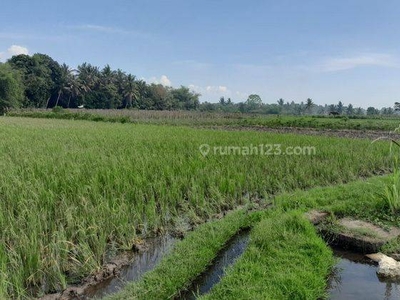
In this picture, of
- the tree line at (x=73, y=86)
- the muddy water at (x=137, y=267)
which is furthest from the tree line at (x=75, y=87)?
the muddy water at (x=137, y=267)

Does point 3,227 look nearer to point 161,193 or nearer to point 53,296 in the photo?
point 53,296

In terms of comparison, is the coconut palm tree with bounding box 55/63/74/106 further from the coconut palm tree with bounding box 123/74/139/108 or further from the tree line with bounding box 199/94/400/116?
the tree line with bounding box 199/94/400/116

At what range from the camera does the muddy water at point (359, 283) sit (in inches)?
122

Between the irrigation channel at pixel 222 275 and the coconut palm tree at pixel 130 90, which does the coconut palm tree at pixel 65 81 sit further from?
the irrigation channel at pixel 222 275

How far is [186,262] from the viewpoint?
11.3 ft

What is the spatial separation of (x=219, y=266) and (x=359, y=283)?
144 centimetres

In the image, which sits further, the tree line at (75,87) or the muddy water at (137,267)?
the tree line at (75,87)

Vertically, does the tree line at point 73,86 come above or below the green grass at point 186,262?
above

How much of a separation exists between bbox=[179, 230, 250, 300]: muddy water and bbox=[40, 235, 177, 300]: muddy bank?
1.88 feet

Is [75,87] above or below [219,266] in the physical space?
above

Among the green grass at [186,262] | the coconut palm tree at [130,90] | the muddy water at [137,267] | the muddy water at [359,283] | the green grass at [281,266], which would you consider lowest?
the muddy water at [137,267]

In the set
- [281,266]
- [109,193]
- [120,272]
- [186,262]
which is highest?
[109,193]

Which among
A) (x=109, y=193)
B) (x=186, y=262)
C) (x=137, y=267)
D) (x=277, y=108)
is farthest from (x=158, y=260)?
(x=277, y=108)

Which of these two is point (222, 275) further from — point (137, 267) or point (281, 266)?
point (137, 267)
